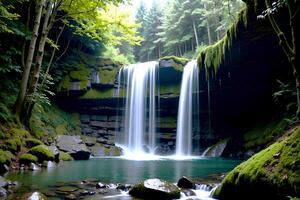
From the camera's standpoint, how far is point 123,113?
22.1 metres

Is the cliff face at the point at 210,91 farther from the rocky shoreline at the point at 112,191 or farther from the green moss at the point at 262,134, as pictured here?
the rocky shoreline at the point at 112,191

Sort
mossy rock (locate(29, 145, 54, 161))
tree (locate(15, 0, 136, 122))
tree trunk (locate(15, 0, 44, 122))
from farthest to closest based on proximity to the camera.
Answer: tree (locate(15, 0, 136, 122)), tree trunk (locate(15, 0, 44, 122)), mossy rock (locate(29, 145, 54, 161))

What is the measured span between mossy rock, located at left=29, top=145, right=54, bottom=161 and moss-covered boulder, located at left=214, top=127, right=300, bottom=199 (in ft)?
24.7

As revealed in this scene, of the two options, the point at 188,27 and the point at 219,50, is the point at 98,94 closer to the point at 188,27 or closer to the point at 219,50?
the point at 219,50

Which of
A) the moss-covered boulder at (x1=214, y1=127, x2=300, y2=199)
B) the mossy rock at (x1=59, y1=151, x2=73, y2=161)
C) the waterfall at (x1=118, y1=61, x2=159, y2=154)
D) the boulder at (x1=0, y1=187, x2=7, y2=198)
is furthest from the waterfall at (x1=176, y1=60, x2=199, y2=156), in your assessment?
the boulder at (x1=0, y1=187, x2=7, y2=198)

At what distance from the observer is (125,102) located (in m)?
21.9

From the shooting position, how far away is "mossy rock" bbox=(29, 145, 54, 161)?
37.6ft

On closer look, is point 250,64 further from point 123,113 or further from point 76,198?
point 76,198

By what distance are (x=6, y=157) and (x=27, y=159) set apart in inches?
32.7

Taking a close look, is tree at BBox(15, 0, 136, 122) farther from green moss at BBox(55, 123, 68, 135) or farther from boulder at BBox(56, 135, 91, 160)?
green moss at BBox(55, 123, 68, 135)

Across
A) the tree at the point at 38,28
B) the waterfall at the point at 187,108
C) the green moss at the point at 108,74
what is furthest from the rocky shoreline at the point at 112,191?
the green moss at the point at 108,74

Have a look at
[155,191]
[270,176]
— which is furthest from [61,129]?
[270,176]

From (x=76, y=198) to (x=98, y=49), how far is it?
1915cm

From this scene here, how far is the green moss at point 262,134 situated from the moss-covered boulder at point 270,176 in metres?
10.3
